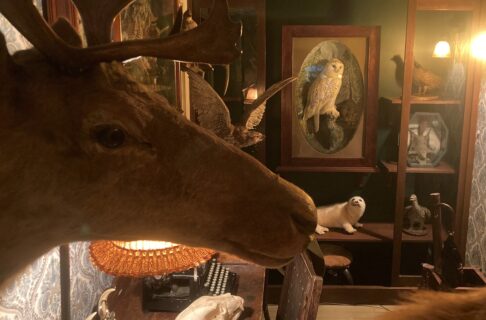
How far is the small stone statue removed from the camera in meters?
3.07

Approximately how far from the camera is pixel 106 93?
0.49 meters

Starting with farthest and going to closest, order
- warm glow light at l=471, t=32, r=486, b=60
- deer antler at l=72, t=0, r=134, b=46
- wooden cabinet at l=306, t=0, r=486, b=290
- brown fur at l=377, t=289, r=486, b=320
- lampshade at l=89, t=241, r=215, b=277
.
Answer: wooden cabinet at l=306, t=0, r=486, b=290, warm glow light at l=471, t=32, r=486, b=60, lampshade at l=89, t=241, r=215, b=277, deer antler at l=72, t=0, r=134, b=46, brown fur at l=377, t=289, r=486, b=320

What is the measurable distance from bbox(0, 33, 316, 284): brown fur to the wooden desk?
0.87 metres

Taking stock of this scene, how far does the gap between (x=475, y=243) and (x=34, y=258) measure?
3.02 meters

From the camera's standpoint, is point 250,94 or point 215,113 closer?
point 215,113

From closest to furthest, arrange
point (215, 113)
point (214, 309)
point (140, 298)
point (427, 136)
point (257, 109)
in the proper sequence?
point (214, 309), point (140, 298), point (215, 113), point (257, 109), point (427, 136)

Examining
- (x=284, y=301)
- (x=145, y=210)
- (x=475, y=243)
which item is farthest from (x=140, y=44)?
(x=475, y=243)

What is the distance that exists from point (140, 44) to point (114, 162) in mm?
120

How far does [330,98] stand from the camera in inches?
116

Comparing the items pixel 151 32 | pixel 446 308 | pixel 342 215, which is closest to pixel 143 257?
pixel 446 308

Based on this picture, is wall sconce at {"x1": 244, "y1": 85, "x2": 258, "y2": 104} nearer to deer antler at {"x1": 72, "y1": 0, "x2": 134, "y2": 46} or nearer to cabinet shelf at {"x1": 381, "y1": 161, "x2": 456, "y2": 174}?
cabinet shelf at {"x1": 381, "y1": 161, "x2": 456, "y2": 174}

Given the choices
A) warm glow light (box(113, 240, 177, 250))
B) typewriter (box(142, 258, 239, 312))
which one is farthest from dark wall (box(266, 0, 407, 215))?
warm glow light (box(113, 240, 177, 250))

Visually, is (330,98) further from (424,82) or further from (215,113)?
(215,113)

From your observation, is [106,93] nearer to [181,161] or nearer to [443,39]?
[181,161]
